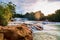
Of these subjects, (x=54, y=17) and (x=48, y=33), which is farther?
(x=54, y=17)

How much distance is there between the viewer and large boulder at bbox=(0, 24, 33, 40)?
4.83 meters

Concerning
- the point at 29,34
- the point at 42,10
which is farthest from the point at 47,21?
the point at 29,34

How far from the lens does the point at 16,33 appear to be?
16.0 feet

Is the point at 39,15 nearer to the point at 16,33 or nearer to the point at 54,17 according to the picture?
the point at 54,17

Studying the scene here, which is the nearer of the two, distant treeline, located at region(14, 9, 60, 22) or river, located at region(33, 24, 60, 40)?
river, located at region(33, 24, 60, 40)

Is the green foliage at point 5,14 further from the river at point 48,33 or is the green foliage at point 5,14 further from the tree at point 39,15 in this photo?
the river at point 48,33

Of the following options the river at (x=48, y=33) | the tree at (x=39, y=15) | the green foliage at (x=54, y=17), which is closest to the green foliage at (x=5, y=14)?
the tree at (x=39, y=15)

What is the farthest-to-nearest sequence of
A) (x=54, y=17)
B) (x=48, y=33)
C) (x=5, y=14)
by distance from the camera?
1. (x=54, y=17)
2. (x=48, y=33)
3. (x=5, y=14)

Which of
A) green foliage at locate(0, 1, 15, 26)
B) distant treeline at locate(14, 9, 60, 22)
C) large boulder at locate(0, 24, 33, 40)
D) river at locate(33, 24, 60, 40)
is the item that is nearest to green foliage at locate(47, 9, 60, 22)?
distant treeline at locate(14, 9, 60, 22)

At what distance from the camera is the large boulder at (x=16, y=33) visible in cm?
483

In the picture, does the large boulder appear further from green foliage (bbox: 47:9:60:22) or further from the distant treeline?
green foliage (bbox: 47:9:60:22)

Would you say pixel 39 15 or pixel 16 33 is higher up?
pixel 39 15

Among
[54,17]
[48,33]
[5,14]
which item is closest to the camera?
[5,14]

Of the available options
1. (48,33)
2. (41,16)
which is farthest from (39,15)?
(48,33)
